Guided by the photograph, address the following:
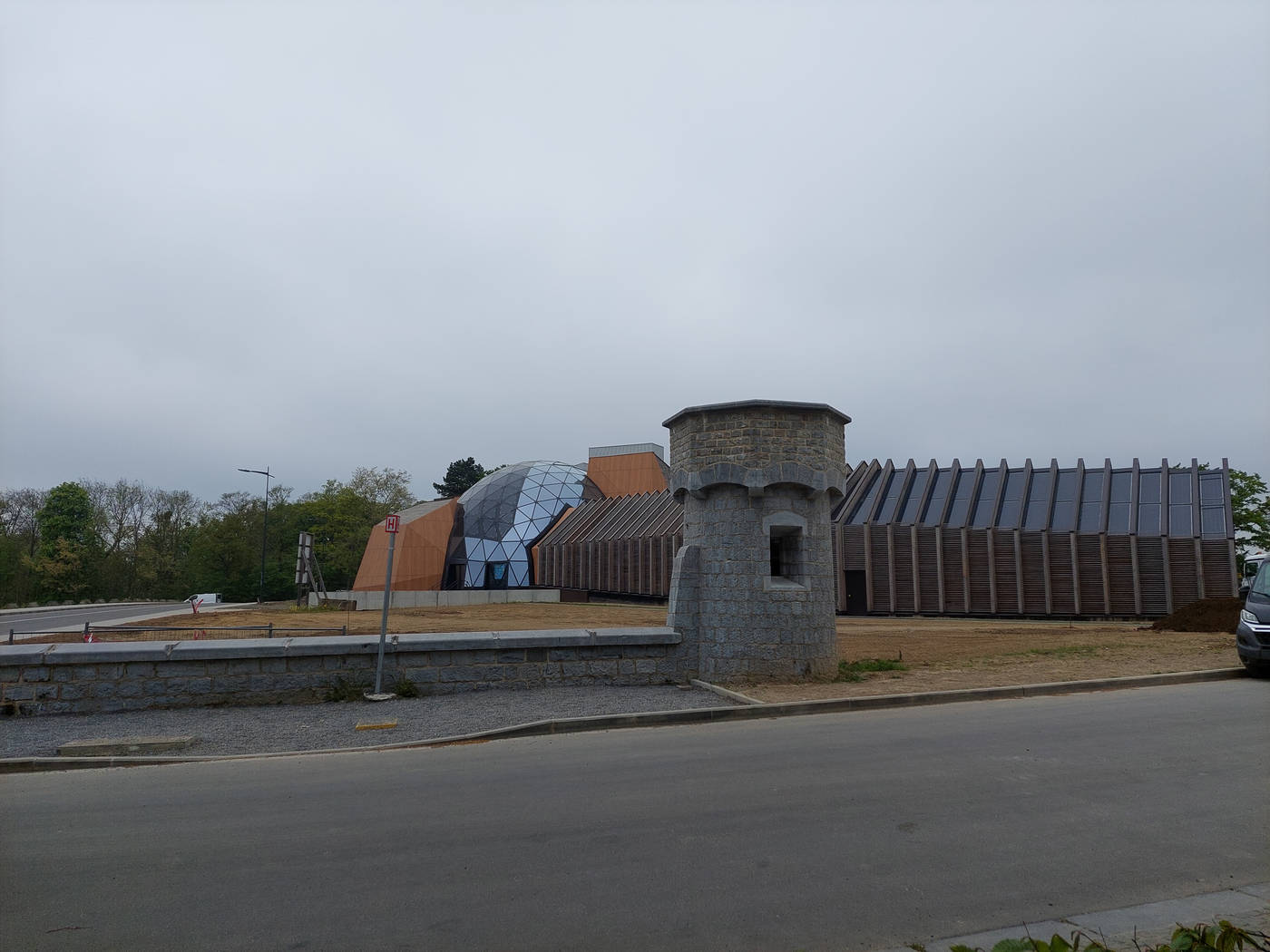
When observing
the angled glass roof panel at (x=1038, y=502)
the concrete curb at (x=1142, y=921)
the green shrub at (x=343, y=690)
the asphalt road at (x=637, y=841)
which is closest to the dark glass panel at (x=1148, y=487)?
the angled glass roof panel at (x=1038, y=502)

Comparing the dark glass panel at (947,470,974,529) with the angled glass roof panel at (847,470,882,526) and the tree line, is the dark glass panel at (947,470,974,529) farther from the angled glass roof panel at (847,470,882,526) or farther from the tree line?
the tree line

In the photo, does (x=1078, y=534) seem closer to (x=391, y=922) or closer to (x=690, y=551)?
(x=690, y=551)

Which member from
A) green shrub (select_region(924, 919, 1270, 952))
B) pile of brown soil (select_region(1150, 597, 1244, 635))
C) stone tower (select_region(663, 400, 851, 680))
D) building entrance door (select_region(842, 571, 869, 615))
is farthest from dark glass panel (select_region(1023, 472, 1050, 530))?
green shrub (select_region(924, 919, 1270, 952))

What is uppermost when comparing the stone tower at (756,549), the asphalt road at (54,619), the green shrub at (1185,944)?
the stone tower at (756,549)

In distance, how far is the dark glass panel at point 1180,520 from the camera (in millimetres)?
27219

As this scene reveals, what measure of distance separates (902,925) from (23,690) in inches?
429

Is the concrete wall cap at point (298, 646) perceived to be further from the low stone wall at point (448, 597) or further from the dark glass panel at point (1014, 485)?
the low stone wall at point (448, 597)

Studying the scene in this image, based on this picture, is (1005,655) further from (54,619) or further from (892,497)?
(54,619)

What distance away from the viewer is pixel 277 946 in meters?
3.71

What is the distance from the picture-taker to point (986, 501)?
31.0m

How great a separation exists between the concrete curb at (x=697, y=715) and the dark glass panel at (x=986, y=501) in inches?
711

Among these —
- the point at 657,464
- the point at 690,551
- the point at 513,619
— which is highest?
the point at 657,464

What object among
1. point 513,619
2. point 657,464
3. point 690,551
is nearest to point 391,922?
point 690,551

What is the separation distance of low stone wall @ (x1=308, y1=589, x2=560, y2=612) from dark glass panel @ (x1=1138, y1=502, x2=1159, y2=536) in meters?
30.2
